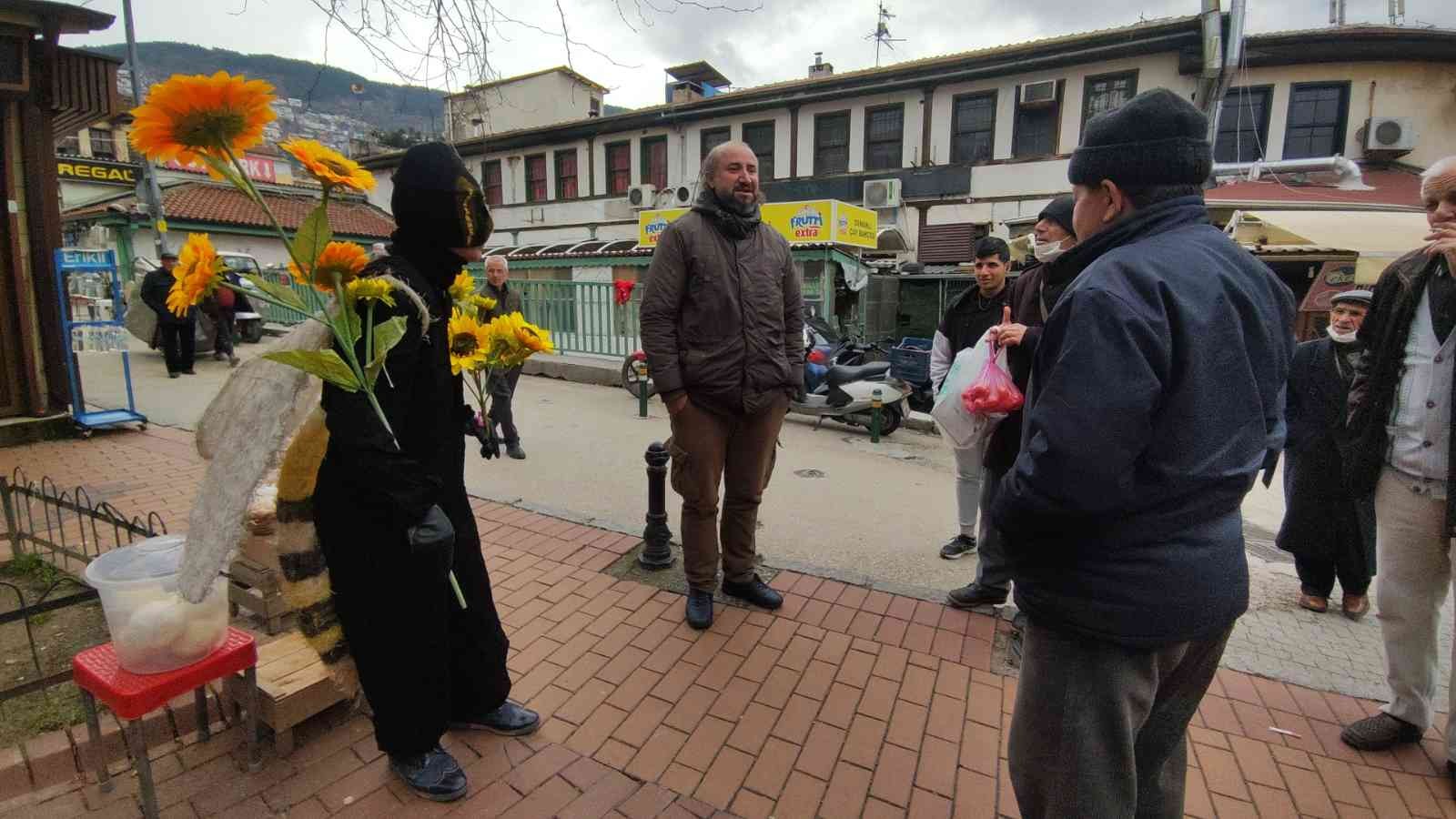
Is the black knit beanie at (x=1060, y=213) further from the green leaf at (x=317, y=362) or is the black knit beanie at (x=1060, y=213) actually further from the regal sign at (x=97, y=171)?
the regal sign at (x=97, y=171)

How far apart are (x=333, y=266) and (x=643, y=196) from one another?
21.6m

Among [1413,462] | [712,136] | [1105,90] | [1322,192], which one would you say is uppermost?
[712,136]

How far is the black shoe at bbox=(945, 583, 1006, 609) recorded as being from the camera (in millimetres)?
3672

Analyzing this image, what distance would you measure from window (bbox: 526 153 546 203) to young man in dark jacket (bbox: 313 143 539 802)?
25.3 m

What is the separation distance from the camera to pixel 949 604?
147 inches

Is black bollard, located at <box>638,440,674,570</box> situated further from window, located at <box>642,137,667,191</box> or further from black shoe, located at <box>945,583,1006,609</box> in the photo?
window, located at <box>642,137,667,191</box>

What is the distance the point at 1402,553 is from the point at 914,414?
642 centimetres

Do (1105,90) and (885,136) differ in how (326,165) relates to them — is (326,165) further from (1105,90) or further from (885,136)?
(885,136)

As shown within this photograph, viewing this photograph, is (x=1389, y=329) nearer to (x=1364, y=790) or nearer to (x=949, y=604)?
(x=1364, y=790)

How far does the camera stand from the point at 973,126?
60.4 ft

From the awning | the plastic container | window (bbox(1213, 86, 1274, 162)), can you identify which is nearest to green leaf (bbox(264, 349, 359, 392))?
the plastic container

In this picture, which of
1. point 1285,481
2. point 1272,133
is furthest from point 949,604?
point 1272,133

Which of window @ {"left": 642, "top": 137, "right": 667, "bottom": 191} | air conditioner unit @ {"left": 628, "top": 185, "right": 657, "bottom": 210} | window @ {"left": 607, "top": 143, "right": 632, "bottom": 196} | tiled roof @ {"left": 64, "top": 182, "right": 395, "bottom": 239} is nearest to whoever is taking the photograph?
air conditioner unit @ {"left": 628, "top": 185, "right": 657, "bottom": 210}

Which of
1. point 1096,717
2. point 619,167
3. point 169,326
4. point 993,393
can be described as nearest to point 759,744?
point 1096,717
